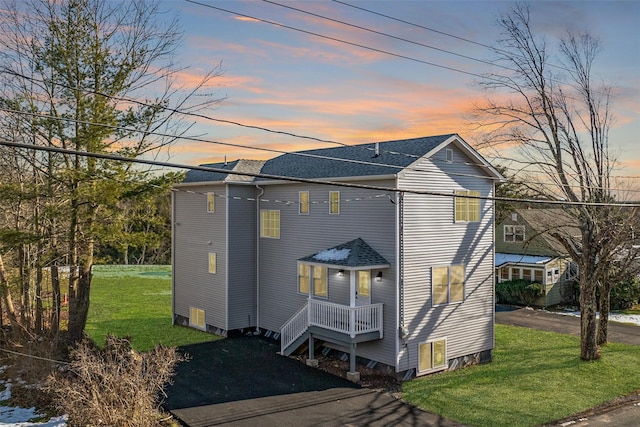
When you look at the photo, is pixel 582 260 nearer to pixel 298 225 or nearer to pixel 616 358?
pixel 616 358

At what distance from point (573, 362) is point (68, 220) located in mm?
17331

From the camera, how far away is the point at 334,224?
17766mm

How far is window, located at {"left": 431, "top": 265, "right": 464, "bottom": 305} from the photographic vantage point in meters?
16.6

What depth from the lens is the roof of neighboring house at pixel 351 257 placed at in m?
15.7

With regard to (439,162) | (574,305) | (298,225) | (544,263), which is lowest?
(574,305)

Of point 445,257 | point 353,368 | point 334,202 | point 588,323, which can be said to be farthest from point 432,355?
point 334,202

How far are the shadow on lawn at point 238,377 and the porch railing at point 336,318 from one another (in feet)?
3.93

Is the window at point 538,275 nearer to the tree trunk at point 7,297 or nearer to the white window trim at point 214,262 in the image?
the white window trim at point 214,262

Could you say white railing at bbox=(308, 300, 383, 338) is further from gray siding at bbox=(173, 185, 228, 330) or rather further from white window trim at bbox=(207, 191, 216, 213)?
white window trim at bbox=(207, 191, 216, 213)

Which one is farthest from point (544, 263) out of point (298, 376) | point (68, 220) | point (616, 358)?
point (68, 220)

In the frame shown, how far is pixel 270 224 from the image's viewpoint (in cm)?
2039

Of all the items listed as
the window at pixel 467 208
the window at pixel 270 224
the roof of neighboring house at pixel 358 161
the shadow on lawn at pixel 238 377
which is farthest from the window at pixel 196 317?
the window at pixel 467 208

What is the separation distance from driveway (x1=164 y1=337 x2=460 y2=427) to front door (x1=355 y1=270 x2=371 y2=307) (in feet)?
8.14

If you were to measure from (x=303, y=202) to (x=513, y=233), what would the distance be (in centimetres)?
1868
